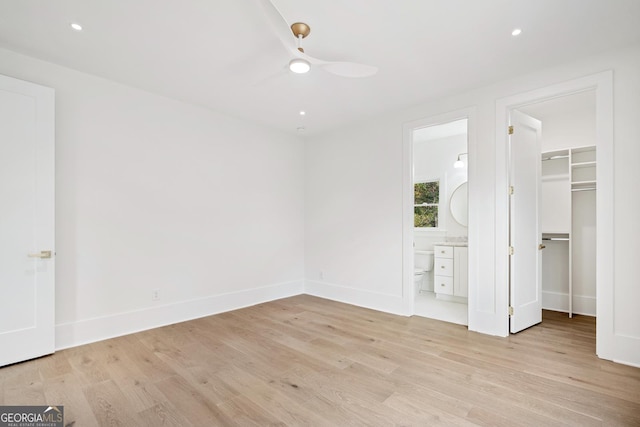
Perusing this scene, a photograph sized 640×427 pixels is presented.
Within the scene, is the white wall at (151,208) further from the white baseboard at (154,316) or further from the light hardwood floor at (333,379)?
the light hardwood floor at (333,379)

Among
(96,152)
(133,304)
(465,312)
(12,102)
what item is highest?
(12,102)

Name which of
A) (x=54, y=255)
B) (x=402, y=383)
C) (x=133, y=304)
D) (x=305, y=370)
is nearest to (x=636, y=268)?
(x=402, y=383)

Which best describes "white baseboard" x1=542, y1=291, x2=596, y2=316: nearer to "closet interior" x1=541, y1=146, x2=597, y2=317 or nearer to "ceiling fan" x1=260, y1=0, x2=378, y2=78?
"closet interior" x1=541, y1=146, x2=597, y2=317

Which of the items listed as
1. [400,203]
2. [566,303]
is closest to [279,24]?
[400,203]

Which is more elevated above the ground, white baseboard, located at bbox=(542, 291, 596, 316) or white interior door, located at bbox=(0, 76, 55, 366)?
white interior door, located at bbox=(0, 76, 55, 366)

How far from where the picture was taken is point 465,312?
420 centimetres

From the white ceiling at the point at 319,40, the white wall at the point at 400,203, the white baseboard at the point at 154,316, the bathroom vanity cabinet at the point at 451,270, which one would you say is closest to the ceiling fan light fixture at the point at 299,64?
the white ceiling at the point at 319,40

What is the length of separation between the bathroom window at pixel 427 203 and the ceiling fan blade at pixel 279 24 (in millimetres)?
3810

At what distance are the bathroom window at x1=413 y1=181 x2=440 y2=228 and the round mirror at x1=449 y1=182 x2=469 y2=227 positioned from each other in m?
0.31

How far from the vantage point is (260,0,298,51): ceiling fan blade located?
6.39 ft

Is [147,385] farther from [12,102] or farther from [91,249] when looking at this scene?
[12,102]

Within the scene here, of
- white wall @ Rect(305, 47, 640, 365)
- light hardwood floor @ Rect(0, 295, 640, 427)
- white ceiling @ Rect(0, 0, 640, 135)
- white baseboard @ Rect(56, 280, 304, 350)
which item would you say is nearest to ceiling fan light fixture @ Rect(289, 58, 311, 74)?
white ceiling @ Rect(0, 0, 640, 135)

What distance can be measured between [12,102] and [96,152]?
72cm

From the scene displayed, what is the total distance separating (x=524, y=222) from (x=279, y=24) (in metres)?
3.24
